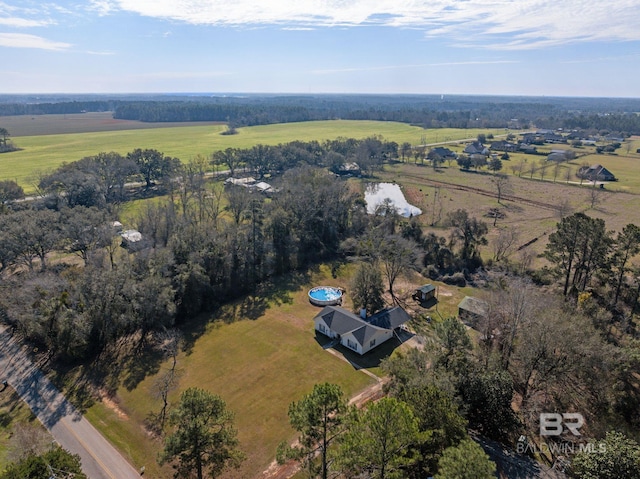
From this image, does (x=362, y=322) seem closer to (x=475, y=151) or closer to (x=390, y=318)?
(x=390, y=318)

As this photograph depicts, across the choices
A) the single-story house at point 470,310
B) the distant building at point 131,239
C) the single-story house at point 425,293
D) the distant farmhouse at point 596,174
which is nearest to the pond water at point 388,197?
the single-story house at point 425,293

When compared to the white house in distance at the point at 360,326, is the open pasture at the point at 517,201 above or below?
above

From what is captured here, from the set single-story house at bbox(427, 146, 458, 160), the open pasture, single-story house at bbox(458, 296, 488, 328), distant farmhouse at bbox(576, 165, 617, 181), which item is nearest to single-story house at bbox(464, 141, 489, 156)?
single-story house at bbox(427, 146, 458, 160)

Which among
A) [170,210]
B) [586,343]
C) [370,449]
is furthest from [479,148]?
[370,449]

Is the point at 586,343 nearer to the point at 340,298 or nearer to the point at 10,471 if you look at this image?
the point at 340,298

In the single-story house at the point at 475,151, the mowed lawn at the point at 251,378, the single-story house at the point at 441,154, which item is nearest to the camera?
the mowed lawn at the point at 251,378

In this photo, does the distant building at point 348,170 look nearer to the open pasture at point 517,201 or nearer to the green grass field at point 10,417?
the open pasture at point 517,201

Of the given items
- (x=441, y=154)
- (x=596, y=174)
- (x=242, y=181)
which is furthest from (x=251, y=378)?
(x=441, y=154)
